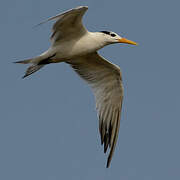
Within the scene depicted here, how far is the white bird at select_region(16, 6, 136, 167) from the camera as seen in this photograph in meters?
11.4

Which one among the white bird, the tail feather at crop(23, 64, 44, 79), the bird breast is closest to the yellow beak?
the white bird

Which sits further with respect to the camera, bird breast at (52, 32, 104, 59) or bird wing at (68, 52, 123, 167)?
bird wing at (68, 52, 123, 167)

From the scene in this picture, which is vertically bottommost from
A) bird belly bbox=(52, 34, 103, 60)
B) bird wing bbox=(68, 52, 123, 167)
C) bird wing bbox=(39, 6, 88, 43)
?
bird wing bbox=(68, 52, 123, 167)

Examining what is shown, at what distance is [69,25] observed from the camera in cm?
1127

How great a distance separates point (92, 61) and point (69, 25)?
→ 1873 millimetres

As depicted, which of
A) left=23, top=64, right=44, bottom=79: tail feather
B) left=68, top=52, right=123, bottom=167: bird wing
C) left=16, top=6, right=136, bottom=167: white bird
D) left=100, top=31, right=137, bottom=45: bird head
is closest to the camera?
left=16, top=6, right=136, bottom=167: white bird

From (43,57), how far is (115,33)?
1.70 meters

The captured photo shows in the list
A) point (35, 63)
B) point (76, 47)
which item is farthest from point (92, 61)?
point (35, 63)

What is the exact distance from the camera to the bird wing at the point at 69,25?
34.9 ft

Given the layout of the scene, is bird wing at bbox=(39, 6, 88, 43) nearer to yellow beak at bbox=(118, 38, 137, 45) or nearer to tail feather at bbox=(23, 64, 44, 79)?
tail feather at bbox=(23, 64, 44, 79)

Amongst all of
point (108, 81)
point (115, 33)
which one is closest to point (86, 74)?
point (108, 81)

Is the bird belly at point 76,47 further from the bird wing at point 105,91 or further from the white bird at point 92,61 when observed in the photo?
the bird wing at point 105,91

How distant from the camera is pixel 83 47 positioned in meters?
11.6

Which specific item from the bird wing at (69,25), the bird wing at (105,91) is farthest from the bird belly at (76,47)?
the bird wing at (105,91)
